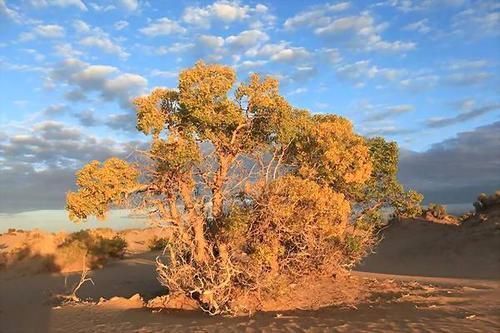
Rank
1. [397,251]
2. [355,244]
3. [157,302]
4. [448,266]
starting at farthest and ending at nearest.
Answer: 1. [397,251]
2. [448,266]
3. [355,244]
4. [157,302]

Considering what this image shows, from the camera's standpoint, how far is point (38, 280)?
72.0 feet

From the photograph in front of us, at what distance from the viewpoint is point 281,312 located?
42.0 feet

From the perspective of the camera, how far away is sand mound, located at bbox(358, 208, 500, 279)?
2350 centimetres

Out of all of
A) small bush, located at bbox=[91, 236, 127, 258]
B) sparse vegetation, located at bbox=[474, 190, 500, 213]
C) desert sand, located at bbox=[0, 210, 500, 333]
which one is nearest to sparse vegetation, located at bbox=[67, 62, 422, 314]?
desert sand, located at bbox=[0, 210, 500, 333]

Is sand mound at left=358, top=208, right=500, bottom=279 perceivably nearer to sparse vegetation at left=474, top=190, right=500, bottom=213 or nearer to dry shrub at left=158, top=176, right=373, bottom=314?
sparse vegetation at left=474, top=190, right=500, bottom=213

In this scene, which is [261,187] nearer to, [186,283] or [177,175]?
[177,175]

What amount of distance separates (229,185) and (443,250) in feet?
62.0

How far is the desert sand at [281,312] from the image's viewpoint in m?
10.7

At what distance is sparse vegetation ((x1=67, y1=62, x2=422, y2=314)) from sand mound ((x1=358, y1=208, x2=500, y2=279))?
10648 mm

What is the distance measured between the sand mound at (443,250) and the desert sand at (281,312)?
0.11 metres

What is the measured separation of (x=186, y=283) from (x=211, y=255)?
0.99 meters

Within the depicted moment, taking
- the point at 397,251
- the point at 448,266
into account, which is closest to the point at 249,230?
the point at 448,266

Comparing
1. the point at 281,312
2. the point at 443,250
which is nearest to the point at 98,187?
the point at 281,312

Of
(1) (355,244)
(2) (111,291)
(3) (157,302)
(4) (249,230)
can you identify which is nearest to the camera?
(4) (249,230)
